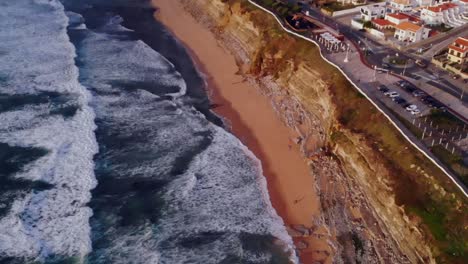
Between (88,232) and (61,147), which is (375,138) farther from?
(61,147)

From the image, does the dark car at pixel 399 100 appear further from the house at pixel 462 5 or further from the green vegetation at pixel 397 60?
the house at pixel 462 5

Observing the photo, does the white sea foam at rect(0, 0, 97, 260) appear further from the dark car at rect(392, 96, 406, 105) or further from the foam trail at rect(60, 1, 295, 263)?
the dark car at rect(392, 96, 406, 105)

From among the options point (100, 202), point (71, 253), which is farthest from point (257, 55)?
point (71, 253)

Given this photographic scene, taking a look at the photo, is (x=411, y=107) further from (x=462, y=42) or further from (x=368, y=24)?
(x=368, y=24)

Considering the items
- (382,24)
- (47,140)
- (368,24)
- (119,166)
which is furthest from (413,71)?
(47,140)

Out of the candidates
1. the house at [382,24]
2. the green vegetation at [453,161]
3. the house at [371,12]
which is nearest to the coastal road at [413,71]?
the house at [382,24]

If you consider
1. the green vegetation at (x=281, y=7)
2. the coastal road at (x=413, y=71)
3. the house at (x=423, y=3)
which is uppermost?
the house at (x=423, y=3)
